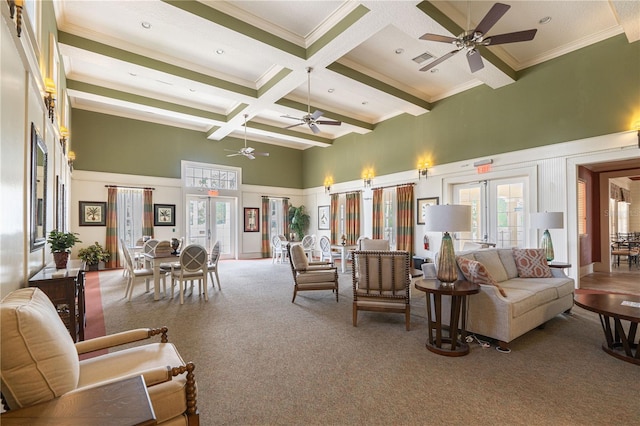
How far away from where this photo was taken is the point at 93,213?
8648mm

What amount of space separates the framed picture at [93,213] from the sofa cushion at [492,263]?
943 cm

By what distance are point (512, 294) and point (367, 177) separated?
6.79 m

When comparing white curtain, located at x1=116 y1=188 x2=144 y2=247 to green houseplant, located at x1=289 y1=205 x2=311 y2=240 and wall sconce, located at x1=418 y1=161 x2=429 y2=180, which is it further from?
wall sconce, located at x1=418 y1=161 x2=429 y2=180

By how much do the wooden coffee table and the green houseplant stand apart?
9.39 metres

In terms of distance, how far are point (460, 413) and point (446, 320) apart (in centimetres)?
155

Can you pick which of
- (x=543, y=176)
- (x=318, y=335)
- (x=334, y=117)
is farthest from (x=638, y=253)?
(x=318, y=335)

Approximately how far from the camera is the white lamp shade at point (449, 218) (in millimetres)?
3120

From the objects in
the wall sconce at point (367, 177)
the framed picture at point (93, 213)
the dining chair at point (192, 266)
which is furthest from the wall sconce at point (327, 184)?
the framed picture at point (93, 213)

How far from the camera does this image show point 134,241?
30.5 feet

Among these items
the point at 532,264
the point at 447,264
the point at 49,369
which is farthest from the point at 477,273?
the point at 49,369

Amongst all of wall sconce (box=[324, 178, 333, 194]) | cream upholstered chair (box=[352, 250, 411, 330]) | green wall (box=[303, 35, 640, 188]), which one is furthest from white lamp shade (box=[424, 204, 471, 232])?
wall sconce (box=[324, 178, 333, 194])

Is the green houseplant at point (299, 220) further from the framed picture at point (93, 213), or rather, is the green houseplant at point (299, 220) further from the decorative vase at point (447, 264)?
the decorative vase at point (447, 264)

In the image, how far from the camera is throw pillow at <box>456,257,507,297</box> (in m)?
3.29

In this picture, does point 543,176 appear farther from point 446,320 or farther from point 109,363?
point 109,363
